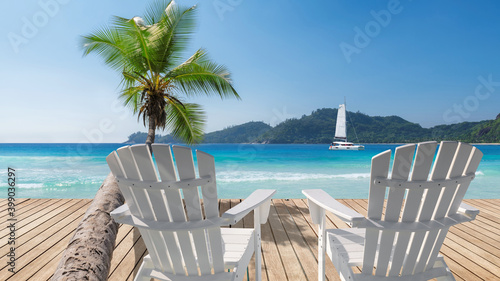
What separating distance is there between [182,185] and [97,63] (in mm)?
5147

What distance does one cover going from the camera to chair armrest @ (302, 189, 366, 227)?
1.07 meters

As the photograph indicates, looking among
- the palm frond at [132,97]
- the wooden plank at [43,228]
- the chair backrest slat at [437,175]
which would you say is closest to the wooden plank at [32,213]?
the wooden plank at [43,228]

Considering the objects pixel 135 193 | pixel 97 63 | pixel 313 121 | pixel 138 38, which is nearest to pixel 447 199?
pixel 135 193

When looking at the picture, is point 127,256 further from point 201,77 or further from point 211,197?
point 201,77

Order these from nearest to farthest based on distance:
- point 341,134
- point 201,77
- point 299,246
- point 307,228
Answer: point 299,246 → point 307,228 → point 201,77 → point 341,134

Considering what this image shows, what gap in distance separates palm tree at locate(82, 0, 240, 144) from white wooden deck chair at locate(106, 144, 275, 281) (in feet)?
10.5

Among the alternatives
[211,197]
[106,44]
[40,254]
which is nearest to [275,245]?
[211,197]

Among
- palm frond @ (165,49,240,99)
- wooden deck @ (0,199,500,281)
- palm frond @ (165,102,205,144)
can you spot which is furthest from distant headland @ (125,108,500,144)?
wooden deck @ (0,199,500,281)

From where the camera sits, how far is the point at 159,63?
4719 mm

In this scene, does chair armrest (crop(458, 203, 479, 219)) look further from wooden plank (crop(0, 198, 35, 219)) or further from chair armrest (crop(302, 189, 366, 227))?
wooden plank (crop(0, 198, 35, 219))

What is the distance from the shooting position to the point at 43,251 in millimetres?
2217

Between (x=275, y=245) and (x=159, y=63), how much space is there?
13.0 feet

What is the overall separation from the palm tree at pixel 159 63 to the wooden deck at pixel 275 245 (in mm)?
1859

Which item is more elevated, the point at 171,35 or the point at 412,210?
the point at 171,35
